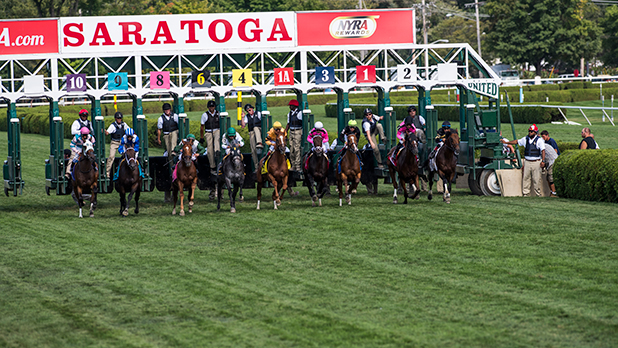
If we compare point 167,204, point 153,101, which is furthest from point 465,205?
point 153,101

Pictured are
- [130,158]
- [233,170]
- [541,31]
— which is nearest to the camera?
[130,158]

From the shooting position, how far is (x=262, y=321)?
7.83m

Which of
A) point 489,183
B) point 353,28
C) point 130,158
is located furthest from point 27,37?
point 489,183

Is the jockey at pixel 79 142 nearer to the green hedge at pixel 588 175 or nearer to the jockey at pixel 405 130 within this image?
the jockey at pixel 405 130

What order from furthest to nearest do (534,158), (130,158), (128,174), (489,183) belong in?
(489,183) → (534,158) → (128,174) → (130,158)

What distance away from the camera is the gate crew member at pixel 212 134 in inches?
A: 675

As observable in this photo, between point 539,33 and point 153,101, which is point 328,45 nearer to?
point 153,101

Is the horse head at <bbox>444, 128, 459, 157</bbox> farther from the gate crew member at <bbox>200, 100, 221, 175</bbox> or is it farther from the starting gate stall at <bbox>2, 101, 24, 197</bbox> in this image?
the starting gate stall at <bbox>2, 101, 24, 197</bbox>

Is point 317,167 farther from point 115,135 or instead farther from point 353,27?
point 115,135

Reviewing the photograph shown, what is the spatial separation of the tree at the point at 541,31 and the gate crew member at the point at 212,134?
49.0 meters

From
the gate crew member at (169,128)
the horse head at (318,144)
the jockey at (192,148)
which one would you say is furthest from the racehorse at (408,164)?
the gate crew member at (169,128)

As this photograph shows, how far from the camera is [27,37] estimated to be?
54.7ft

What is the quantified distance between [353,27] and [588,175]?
5.99 metres

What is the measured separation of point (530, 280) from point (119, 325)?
465 centimetres
